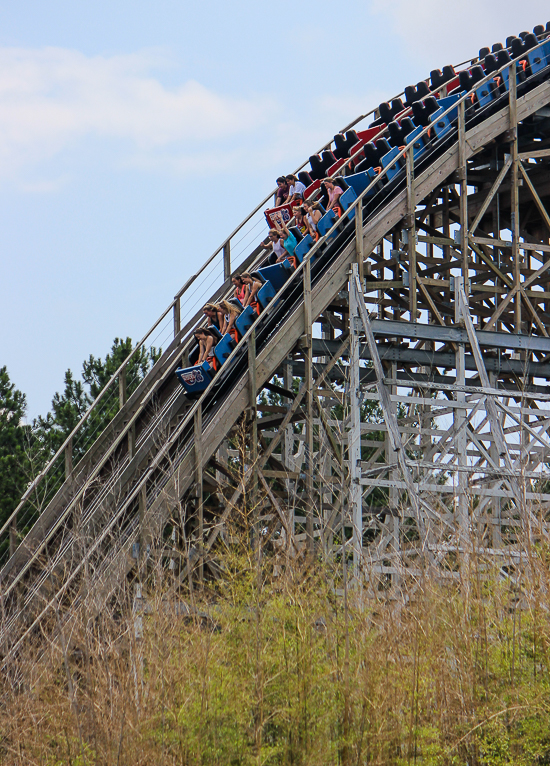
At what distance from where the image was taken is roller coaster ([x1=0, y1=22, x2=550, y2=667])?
14.4 m

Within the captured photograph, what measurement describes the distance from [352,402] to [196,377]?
2.40 meters

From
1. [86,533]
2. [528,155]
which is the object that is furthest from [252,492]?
[528,155]

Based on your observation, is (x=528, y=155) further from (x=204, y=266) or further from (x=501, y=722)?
(x=501, y=722)

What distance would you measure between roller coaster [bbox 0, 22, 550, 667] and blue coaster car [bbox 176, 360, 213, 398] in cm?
3

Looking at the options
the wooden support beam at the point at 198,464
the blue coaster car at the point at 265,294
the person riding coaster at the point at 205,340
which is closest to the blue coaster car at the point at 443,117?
the blue coaster car at the point at 265,294

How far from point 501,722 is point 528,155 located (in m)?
10.9

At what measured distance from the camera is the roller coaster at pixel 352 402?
14430 mm

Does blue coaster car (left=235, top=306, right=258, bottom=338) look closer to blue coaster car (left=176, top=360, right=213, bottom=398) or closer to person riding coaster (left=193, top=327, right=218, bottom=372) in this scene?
person riding coaster (left=193, top=327, right=218, bottom=372)

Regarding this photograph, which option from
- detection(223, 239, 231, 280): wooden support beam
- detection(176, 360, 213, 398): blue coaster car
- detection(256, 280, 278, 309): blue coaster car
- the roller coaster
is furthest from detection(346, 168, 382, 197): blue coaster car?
detection(176, 360, 213, 398): blue coaster car

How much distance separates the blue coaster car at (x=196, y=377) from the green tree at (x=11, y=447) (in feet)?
29.2

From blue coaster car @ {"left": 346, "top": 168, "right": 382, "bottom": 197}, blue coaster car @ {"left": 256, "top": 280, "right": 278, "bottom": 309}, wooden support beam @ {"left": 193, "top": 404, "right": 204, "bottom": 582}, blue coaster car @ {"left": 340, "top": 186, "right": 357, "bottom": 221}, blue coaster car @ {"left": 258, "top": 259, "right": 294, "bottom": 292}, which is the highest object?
blue coaster car @ {"left": 346, "top": 168, "right": 382, "bottom": 197}

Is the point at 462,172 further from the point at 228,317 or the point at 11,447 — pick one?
the point at 11,447

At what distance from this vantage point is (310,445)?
52.2ft

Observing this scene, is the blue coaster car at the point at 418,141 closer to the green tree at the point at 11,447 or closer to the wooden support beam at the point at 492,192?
the wooden support beam at the point at 492,192
